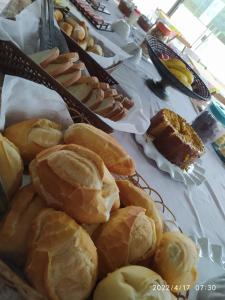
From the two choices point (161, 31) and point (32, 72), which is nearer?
point (32, 72)

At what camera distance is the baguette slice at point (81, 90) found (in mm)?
605

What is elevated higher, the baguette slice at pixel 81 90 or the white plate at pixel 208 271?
the baguette slice at pixel 81 90


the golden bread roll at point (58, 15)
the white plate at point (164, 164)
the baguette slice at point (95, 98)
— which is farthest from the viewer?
the golden bread roll at point (58, 15)

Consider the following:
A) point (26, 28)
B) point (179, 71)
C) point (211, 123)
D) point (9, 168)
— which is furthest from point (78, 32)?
point (9, 168)

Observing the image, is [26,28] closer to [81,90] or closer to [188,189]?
[81,90]

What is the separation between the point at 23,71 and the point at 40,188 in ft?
0.84

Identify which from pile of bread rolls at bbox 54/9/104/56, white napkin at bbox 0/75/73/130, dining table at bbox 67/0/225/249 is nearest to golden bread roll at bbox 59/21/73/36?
pile of bread rolls at bbox 54/9/104/56

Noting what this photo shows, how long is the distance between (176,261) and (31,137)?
0.24 metres

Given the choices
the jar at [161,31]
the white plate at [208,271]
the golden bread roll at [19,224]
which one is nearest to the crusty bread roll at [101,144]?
the golden bread roll at [19,224]

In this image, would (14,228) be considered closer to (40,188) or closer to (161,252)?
(40,188)

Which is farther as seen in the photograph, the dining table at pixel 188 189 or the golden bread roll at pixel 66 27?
the golden bread roll at pixel 66 27

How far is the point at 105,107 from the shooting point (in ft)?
2.05

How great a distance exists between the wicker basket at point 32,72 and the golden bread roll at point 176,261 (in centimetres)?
26
